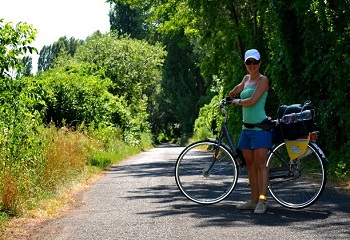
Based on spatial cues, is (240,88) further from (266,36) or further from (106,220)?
(266,36)

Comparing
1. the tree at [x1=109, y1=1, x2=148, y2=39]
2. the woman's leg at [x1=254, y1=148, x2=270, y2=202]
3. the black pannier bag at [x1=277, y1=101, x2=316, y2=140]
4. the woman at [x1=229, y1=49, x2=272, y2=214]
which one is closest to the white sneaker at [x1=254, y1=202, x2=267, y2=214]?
the woman at [x1=229, y1=49, x2=272, y2=214]

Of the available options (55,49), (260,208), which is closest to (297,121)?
(260,208)

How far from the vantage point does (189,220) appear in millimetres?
7578

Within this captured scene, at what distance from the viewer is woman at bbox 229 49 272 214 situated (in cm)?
805

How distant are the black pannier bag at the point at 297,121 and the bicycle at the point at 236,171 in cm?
10

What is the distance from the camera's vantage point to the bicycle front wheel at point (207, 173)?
8820mm

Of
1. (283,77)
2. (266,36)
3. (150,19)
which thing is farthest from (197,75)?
(283,77)

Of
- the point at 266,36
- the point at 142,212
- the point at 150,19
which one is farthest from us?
the point at 150,19

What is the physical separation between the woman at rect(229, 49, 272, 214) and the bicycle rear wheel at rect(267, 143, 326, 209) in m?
0.30

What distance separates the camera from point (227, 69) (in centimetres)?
2428

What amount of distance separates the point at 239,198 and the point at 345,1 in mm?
5391

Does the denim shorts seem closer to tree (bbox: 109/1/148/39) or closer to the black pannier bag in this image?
the black pannier bag

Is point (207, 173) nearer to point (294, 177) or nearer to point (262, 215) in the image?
point (294, 177)

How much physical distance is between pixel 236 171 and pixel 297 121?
113 cm
